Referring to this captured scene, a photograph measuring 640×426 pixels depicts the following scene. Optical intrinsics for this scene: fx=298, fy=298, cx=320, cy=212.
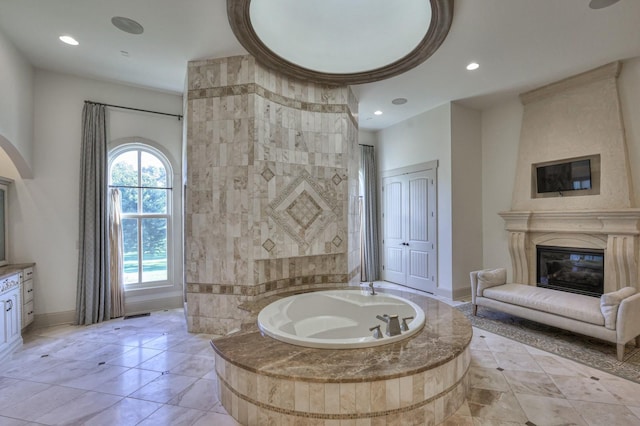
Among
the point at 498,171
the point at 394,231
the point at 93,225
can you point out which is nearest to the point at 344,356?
the point at 93,225

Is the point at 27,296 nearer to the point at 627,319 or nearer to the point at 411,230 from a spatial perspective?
the point at 411,230

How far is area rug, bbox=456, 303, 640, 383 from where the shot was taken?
281 cm

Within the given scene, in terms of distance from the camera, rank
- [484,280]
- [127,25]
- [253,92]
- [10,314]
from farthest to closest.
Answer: [484,280] → [253,92] → [10,314] → [127,25]

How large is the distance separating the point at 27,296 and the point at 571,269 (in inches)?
281

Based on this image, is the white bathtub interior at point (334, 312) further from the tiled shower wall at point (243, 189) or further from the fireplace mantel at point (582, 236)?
the fireplace mantel at point (582, 236)

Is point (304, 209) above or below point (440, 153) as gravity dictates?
below

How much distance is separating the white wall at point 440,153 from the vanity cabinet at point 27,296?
19.2 feet

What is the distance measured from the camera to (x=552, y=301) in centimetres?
346

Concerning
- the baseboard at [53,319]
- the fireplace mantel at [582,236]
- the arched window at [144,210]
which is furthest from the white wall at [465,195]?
the baseboard at [53,319]

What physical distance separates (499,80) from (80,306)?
654 centimetres

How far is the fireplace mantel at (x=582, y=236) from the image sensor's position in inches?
138

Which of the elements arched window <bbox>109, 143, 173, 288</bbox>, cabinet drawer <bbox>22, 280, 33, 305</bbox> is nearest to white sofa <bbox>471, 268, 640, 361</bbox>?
arched window <bbox>109, 143, 173, 288</bbox>

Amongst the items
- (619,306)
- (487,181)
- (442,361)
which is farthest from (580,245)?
(442,361)

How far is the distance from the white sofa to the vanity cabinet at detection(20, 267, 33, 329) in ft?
18.9
